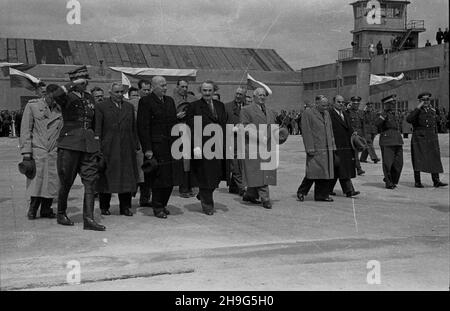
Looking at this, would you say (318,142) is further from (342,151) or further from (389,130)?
(389,130)

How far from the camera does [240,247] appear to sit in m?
6.41

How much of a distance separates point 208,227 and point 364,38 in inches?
1600

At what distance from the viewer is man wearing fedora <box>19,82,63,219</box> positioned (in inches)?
308

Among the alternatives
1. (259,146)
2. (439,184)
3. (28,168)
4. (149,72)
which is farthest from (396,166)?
(149,72)

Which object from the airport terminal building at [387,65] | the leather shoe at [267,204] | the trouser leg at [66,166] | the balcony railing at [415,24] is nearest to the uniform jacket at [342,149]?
the leather shoe at [267,204]

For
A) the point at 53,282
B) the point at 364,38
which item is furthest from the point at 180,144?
the point at 364,38

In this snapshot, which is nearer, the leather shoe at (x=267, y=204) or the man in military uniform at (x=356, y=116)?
the leather shoe at (x=267, y=204)

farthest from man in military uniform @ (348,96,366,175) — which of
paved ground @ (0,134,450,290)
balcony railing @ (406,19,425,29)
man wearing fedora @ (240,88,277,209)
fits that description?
balcony railing @ (406,19,425,29)

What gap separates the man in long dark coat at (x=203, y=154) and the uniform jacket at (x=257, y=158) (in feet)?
1.81

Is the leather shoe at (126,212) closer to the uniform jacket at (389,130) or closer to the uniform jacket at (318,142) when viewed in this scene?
the uniform jacket at (318,142)

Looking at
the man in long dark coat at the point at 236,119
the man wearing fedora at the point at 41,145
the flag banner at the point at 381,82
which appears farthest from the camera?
the flag banner at the point at 381,82

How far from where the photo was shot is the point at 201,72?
4284 centimetres

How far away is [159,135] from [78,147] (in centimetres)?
123

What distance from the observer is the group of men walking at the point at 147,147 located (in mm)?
7441
